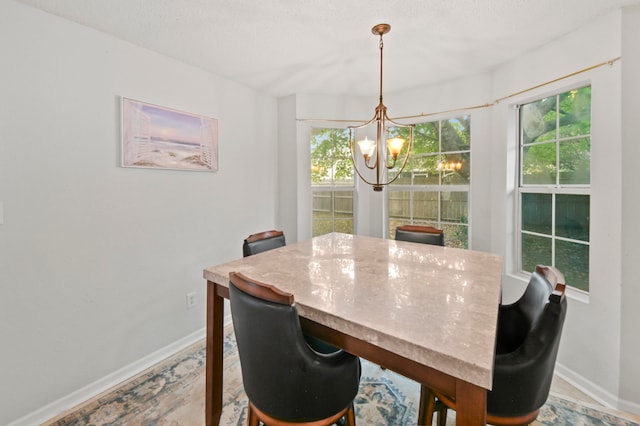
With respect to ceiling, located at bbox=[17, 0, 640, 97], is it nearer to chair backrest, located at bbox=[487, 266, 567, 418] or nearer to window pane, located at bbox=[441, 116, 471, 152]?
window pane, located at bbox=[441, 116, 471, 152]

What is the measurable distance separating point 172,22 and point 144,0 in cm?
22

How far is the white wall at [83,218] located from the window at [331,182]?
1.21 meters

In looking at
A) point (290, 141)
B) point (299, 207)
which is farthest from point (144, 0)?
point (299, 207)

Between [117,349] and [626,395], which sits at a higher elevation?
[117,349]

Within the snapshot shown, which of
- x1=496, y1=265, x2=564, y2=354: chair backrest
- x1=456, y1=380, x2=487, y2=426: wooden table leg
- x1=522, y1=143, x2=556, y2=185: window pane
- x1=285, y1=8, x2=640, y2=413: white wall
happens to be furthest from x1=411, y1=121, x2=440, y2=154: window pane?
x1=456, y1=380, x2=487, y2=426: wooden table leg

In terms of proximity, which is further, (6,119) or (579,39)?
(579,39)

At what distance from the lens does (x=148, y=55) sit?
2.17m

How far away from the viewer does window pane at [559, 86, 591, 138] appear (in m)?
2.03

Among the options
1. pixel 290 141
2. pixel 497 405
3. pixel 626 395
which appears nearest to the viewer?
pixel 497 405

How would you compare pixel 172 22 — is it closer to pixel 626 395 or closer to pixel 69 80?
pixel 69 80

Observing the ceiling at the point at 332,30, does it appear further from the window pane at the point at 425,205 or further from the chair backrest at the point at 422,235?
the chair backrest at the point at 422,235

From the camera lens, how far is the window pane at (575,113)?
2.03m

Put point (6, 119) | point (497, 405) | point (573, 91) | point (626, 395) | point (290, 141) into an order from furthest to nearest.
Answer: point (290, 141), point (573, 91), point (626, 395), point (6, 119), point (497, 405)

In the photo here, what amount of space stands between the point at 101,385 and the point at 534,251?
339cm
